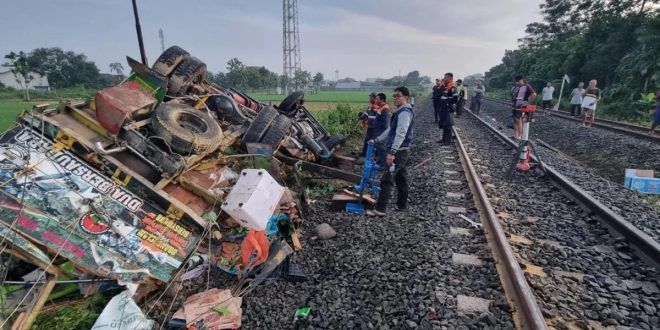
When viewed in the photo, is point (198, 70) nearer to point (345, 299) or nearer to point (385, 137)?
point (385, 137)

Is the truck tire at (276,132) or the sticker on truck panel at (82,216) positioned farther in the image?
the truck tire at (276,132)

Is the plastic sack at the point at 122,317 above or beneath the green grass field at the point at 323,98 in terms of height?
beneath

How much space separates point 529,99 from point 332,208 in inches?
274

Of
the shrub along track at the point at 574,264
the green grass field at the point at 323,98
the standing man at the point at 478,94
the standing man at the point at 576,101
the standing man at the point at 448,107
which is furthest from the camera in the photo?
the green grass field at the point at 323,98

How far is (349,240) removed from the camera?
398cm

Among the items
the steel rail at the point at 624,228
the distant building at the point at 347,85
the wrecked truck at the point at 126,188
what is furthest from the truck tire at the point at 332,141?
the distant building at the point at 347,85

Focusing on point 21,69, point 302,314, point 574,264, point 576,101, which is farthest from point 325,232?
point 21,69

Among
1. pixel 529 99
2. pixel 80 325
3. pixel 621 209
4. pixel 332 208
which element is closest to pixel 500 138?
pixel 529 99

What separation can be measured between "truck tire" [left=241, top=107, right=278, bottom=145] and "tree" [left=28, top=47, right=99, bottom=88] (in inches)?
3164

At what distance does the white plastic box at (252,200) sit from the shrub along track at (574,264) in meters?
2.53

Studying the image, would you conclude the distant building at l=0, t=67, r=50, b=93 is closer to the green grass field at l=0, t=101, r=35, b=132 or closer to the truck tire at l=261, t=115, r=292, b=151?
the green grass field at l=0, t=101, r=35, b=132

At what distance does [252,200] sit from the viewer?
3.42 metres

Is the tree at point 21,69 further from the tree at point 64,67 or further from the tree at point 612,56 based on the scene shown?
the tree at point 612,56

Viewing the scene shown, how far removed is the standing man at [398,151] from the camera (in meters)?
4.66
